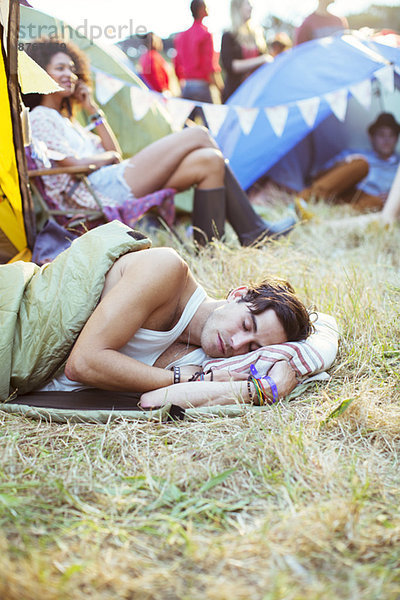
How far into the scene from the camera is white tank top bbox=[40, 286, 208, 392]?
5.86ft

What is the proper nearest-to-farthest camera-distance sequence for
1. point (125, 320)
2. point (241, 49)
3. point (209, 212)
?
1. point (125, 320)
2. point (209, 212)
3. point (241, 49)

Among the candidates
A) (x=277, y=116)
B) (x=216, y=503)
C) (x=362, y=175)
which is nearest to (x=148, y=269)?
(x=216, y=503)

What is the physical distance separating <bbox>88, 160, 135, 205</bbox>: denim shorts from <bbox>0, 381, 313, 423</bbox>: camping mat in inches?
57.3

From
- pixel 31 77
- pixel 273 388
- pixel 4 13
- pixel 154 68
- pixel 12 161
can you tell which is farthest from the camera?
pixel 154 68

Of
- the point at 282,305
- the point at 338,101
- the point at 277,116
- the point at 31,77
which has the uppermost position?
the point at 31,77

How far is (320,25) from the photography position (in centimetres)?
498

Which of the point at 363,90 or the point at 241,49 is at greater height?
the point at 241,49

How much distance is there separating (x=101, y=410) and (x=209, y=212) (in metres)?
1.61

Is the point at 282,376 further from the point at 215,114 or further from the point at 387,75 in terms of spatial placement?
the point at 387,75

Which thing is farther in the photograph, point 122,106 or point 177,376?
point 122,106

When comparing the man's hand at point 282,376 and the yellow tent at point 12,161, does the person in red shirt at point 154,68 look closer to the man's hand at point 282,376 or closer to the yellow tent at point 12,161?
the yellow tent at point 12,161

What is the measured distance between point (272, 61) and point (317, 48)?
0.44 meters

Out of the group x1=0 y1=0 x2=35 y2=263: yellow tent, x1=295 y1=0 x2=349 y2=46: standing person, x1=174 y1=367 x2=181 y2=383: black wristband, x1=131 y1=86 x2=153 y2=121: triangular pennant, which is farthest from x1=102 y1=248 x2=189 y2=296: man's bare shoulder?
x1=295 y1=0 x2=349 y2=46: standing person

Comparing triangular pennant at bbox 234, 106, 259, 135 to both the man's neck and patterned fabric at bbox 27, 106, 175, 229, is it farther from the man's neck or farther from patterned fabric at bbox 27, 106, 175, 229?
the man's neck
